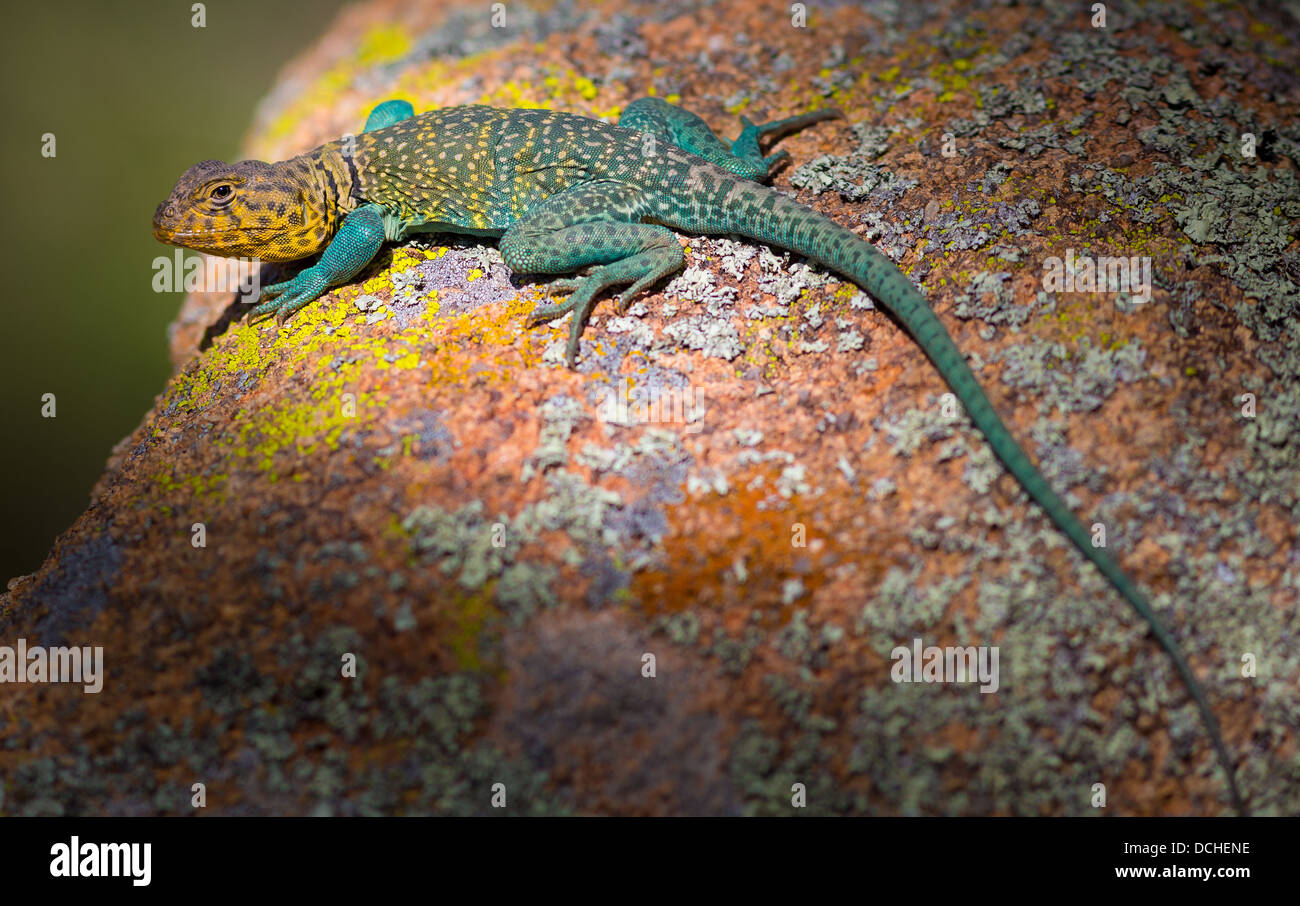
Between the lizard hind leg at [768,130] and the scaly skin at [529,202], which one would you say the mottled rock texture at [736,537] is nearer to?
the scaly skin at [529,202]

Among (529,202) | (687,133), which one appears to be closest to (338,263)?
(529,202)

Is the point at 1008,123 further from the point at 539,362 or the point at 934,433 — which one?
the point at 539,362

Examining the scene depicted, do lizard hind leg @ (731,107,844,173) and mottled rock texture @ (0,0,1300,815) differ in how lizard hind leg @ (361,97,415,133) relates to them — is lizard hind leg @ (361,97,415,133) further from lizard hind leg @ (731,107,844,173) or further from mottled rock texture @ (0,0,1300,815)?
lizard hind leg @ (731,107,844,173)

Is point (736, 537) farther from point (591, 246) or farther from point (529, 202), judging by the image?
point (529, 202)

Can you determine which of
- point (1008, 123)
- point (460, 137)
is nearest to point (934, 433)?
point (1008, 123)

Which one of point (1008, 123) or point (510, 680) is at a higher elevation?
point (1008, 123)

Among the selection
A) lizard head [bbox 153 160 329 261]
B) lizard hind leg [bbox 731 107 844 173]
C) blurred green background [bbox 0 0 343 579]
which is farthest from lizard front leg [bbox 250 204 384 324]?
blurred green background [bbox 0 0 343 579]
